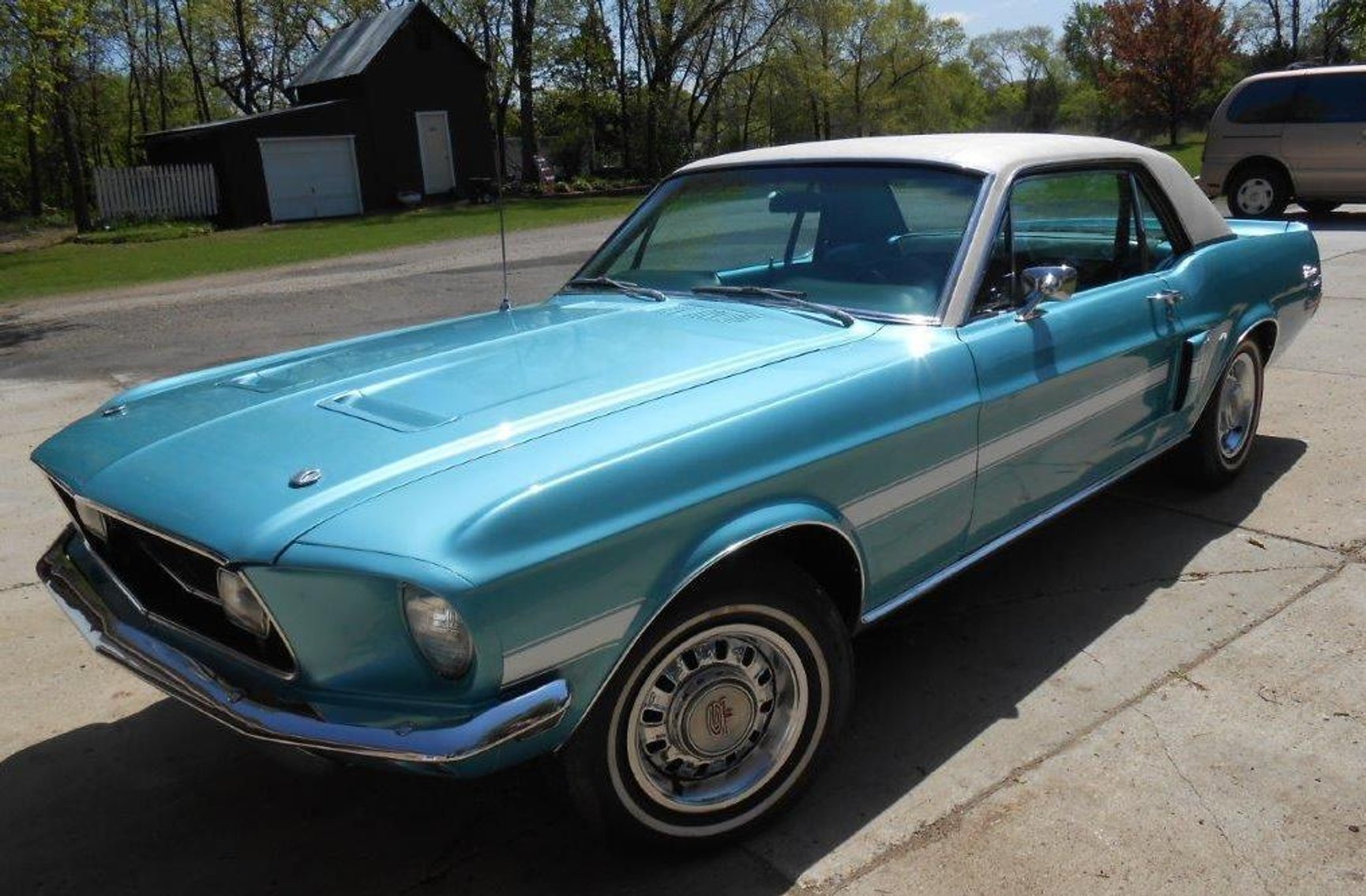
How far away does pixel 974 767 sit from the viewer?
2.94m

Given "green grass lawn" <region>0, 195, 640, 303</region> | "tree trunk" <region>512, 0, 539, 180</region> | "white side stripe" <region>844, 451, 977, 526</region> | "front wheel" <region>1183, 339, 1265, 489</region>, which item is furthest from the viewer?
"tree trunk" <region>512, 0, 539, 180</region>

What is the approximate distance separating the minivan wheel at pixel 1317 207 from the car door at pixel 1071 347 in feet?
40.0

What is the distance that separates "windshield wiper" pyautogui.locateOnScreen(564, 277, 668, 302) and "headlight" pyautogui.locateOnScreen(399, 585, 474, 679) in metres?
1.83

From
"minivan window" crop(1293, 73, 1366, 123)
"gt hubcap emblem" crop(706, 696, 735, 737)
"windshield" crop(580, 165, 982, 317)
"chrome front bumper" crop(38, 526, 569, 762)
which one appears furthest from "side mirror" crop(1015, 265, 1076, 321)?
"minivan window" crop(1293, 73, 1366, 123)

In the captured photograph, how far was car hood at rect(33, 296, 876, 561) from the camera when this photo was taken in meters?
2.28

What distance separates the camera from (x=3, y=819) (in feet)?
9.46

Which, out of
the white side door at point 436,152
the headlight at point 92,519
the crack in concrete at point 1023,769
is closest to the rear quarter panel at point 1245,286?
the crack in concrete at point 1023,769

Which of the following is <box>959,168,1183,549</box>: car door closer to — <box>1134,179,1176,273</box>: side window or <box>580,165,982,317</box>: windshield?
<box>1134,179,1176,273</box>: side window

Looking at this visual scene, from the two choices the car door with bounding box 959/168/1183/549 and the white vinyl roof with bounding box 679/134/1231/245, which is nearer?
the car door with bounding box 959/168/1183/549

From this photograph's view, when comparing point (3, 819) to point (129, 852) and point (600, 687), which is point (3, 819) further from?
point (600, 687)

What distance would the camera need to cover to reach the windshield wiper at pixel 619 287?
3746 millimetres

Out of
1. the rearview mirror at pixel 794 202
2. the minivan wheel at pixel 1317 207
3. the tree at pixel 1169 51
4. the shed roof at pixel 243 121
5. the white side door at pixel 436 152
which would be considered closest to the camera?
the rearview mirror at pixel 794 202

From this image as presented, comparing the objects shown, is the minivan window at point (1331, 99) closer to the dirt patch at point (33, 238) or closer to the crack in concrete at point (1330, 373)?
the crack in concrete at point (1330, 373)

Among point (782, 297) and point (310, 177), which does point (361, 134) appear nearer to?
point (310, 177)
